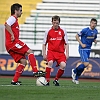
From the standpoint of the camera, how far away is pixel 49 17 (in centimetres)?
2728

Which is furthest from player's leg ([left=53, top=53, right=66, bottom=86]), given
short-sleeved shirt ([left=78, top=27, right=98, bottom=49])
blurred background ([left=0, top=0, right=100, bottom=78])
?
blurred background ([left=0, top=0, right=100, bottom=78])

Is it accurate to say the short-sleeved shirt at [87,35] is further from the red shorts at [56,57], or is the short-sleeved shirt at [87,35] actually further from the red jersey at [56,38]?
the red shorts at [56,57]

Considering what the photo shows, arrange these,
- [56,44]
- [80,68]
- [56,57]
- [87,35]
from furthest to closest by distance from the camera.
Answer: [87,35] < [80,68] < [56,44] < [56,57]

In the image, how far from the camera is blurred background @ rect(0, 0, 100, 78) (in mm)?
25688

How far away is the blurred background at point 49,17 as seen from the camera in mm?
25688

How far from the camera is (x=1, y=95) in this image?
31.2 ft

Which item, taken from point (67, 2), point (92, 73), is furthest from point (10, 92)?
point (67, 2)

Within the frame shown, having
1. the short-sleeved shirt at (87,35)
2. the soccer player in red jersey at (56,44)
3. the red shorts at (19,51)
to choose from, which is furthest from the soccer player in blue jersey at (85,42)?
the red shorts at (19,51)

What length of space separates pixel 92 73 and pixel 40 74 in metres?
8.67

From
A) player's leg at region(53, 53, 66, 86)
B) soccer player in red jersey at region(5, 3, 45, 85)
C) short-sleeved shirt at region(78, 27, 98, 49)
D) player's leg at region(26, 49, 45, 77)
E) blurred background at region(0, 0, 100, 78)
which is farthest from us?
blurred background at region(0, 0, 100, 78)

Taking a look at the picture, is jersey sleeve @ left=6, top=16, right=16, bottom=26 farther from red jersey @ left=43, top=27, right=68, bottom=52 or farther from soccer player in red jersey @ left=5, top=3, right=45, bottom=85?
red jersey @ left=43, top=27, right=68, bottom=52

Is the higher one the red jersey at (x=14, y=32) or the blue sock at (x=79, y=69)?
the red jersey at (x=14, y=32)

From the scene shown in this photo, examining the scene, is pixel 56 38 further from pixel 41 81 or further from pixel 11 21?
pixel 41 81

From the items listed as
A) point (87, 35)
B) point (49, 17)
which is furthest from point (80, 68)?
point (49, 17)
